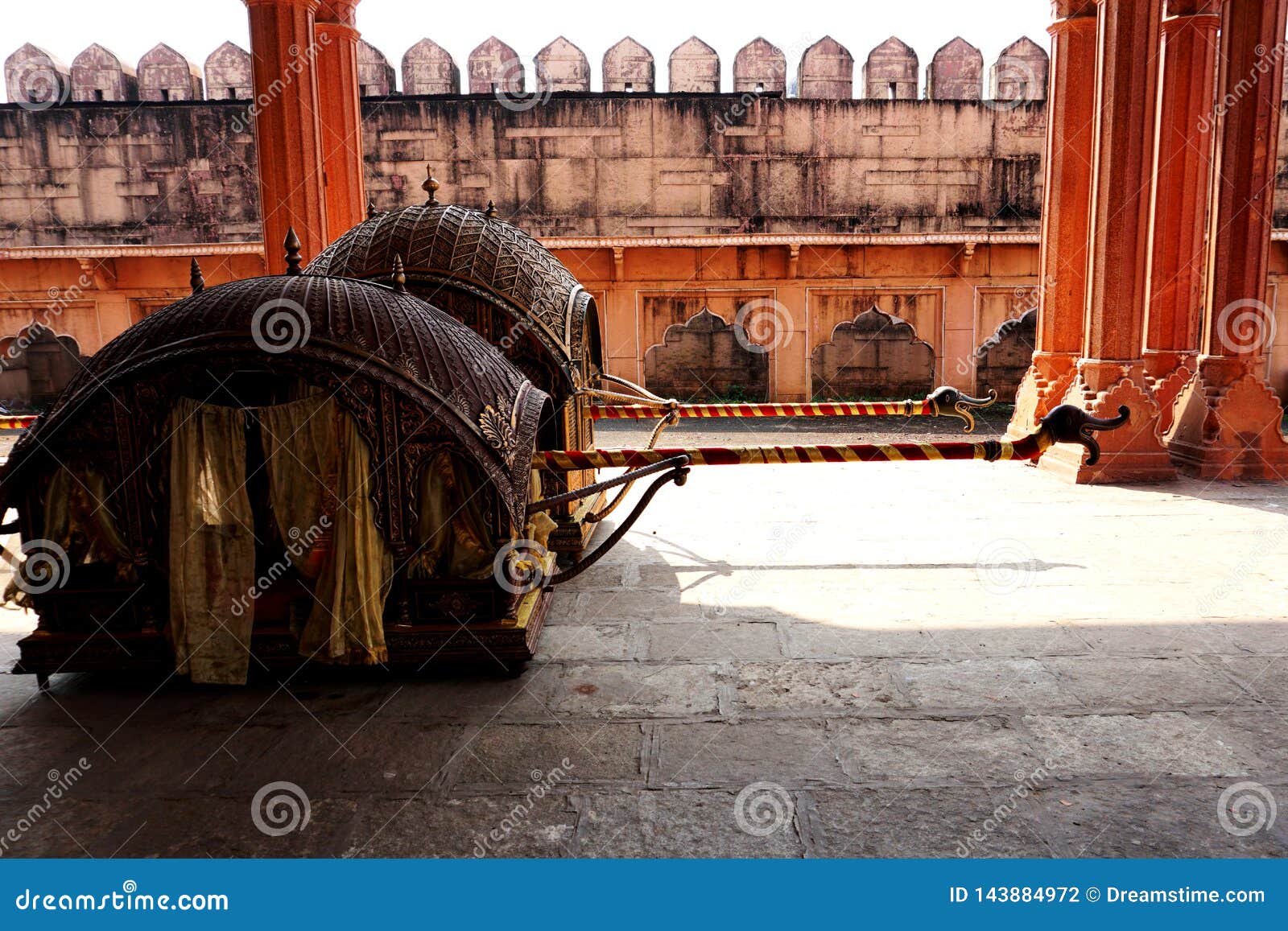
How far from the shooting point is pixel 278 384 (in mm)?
4914

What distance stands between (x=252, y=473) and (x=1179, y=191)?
957 cm

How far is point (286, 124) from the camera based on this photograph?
8.74 metres

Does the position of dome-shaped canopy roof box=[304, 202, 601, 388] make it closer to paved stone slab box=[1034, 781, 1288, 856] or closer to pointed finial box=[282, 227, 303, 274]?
pointed finial box=[282, 227, 303, 274]

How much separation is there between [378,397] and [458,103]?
1322cm

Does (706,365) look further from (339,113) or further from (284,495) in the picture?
(284,495)

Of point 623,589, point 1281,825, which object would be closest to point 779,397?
point 623,589

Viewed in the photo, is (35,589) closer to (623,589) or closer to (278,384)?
(278,384)

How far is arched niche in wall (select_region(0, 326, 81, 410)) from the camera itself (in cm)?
1783

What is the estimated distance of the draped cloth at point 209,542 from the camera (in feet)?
13.8

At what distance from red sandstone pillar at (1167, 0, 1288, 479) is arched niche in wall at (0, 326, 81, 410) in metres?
18.1

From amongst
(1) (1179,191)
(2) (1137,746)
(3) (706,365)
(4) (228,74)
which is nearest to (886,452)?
(2) (1137,746)

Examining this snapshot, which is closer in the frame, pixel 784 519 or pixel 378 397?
pixel 378 397

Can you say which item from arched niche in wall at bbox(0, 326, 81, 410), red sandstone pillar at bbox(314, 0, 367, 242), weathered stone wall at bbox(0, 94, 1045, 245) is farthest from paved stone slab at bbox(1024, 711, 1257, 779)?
arched niche in wall at bbox(0, 326, 81, 410)

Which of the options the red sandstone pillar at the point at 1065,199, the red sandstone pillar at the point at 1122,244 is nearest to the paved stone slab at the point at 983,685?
the red sandstone pillar at the point at 1122,244
